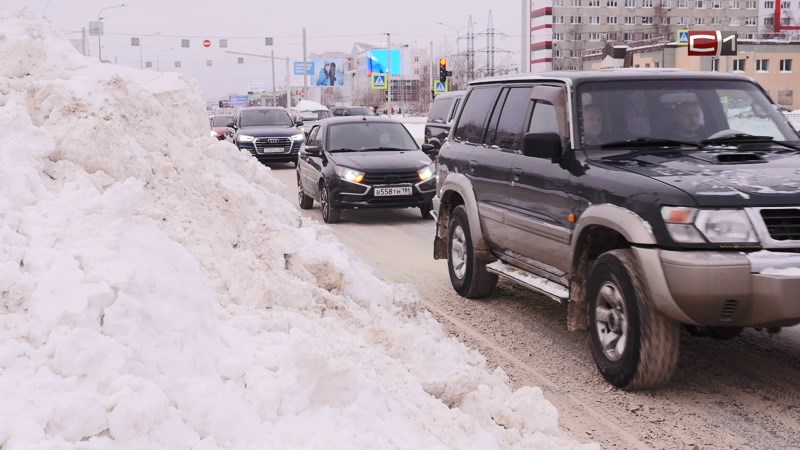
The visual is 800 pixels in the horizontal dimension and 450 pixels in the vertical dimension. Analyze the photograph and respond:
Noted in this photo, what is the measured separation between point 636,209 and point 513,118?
7.50ft

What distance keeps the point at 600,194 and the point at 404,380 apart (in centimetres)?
207

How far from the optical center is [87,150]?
16.1 feet

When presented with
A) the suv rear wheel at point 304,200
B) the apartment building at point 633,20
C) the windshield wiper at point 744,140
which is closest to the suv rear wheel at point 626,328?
the windshield wiper at point 744,140

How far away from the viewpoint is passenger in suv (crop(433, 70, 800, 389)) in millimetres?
4836

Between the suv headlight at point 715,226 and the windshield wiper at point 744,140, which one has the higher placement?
the windshield wiper at point 744,140

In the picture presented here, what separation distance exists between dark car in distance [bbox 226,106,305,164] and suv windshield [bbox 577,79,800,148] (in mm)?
17743

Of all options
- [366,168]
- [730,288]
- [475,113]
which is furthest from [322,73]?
[730,288]

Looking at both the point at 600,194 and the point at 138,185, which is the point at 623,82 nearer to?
the point at 600,194

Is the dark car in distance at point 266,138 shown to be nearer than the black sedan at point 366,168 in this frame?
No

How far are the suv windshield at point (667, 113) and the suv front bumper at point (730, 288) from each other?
1.45m

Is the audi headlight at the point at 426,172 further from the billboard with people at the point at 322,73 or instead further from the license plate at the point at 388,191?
the billboard with people at the point at 322,73

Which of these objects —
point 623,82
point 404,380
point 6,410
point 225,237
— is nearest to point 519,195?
point 623,82

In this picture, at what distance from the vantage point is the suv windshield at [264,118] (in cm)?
2474

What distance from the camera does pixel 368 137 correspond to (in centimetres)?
1456
